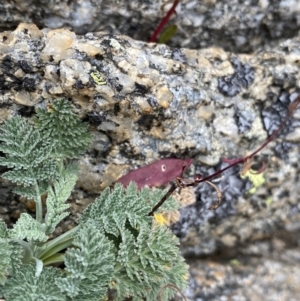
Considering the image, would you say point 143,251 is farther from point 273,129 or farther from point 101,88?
point 273,129

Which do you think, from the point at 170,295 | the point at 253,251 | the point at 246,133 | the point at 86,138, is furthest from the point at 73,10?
the point at 253,251

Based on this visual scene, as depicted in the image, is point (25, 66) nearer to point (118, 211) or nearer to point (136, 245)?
point (118, 211)

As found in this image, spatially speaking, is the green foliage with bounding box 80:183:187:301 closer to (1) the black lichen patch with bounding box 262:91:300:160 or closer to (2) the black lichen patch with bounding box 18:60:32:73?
(2) the black lichen patch with bounding box 18:60:32:73

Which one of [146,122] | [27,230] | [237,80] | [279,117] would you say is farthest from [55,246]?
[279,117]

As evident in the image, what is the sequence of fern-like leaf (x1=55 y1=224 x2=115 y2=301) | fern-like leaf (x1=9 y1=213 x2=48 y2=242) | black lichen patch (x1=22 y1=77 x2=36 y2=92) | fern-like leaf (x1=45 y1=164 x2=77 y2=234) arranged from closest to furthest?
fern-like leaf (x1=55 y1=224 x2=115 y2=301)
fern-like leaf (x1=9 y1=213 x2=48 y2=242)
fern-like leaf (x1=45 y1=164 x2=77 y2=234)
black lichen patch (x1=22 y1=77 x2=36 y2=92)

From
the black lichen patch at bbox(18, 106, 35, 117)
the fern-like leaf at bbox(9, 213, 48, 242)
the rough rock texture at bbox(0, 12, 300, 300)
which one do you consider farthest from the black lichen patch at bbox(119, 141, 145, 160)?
the fern-like leaf at bbox(9, 213, 48, 242)

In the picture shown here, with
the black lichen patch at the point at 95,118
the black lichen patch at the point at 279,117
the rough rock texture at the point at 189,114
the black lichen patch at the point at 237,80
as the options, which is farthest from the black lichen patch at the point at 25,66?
the black lichen patch at the point at 279,117
